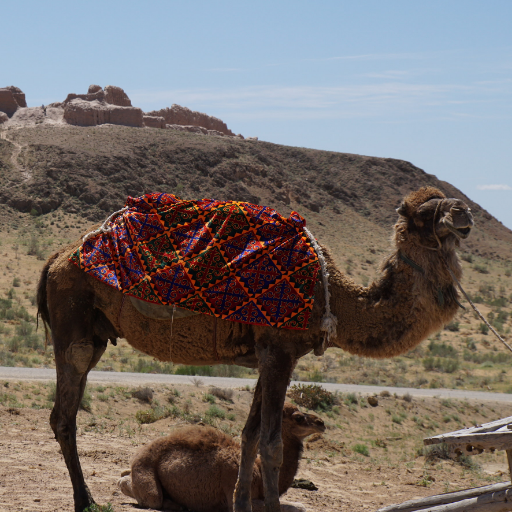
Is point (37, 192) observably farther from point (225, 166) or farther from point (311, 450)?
point (311, 450)

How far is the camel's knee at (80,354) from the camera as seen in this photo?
21.3 ft

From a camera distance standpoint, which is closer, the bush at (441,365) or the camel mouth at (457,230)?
the camel mouth at (457,230)

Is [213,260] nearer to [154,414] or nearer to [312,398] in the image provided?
[154,414]

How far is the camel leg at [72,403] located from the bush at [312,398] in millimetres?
8042

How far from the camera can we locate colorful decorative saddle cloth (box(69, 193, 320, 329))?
574 cm

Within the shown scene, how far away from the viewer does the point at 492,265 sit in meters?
66.8

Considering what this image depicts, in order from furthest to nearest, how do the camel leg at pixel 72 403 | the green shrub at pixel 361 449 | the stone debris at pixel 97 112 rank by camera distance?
the stone debris at pixel 97 112, the green shrub at pixel 361 449, the camel leg at pixel 72 403

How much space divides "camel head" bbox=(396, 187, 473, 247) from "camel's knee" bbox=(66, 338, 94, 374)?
10.3 ft

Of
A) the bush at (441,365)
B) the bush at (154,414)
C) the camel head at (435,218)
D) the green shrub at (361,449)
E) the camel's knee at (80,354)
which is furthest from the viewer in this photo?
the bush at (441,365)

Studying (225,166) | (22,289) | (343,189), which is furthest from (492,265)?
(22,289)

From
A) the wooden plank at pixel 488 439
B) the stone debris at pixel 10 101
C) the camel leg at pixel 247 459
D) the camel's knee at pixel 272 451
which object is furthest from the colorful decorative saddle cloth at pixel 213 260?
the stone debris at pixel 10 101

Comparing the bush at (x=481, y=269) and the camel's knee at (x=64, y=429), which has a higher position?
the bush at (x=481, y=269)

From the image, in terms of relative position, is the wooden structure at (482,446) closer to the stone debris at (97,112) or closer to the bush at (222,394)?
the bush at (222,394)

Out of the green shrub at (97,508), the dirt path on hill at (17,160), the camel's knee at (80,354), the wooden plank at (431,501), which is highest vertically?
the dirt path on hill at (17,160)
